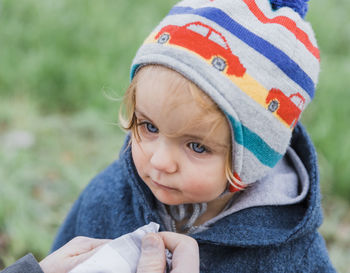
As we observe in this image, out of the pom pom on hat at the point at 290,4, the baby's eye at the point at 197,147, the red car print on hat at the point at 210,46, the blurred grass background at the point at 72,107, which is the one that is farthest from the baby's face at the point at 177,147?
the blurred grass background at the point at 72,107

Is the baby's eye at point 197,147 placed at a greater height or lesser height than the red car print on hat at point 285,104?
lesser

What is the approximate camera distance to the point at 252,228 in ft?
4.94

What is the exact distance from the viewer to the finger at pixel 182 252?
47.6 inches

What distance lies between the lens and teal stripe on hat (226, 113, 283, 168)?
134 centimetres

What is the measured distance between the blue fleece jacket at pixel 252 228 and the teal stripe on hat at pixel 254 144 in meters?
0.20

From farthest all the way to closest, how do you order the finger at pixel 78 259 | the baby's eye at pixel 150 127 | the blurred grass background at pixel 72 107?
the blurred grass background at pixel 72 107
the baby's eye at pixel 150 127
the finger at pixel 78 259

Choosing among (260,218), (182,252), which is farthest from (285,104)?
(182,252)

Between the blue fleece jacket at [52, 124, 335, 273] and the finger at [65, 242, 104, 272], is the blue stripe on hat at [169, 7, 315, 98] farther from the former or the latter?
the finger at [65, 242, 104, 272]

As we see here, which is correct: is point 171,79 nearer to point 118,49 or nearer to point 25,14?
point 118,49

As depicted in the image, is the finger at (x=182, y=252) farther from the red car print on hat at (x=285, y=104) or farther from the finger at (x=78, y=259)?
the red car print on hat at (x=285, y=104)

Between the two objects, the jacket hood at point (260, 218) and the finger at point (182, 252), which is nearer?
the finger at point (182, 252)

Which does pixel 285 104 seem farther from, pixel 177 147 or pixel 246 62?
pixel 177 147

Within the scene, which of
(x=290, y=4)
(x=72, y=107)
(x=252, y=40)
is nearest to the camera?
(x=252, y=40)

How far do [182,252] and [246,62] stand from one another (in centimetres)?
55
